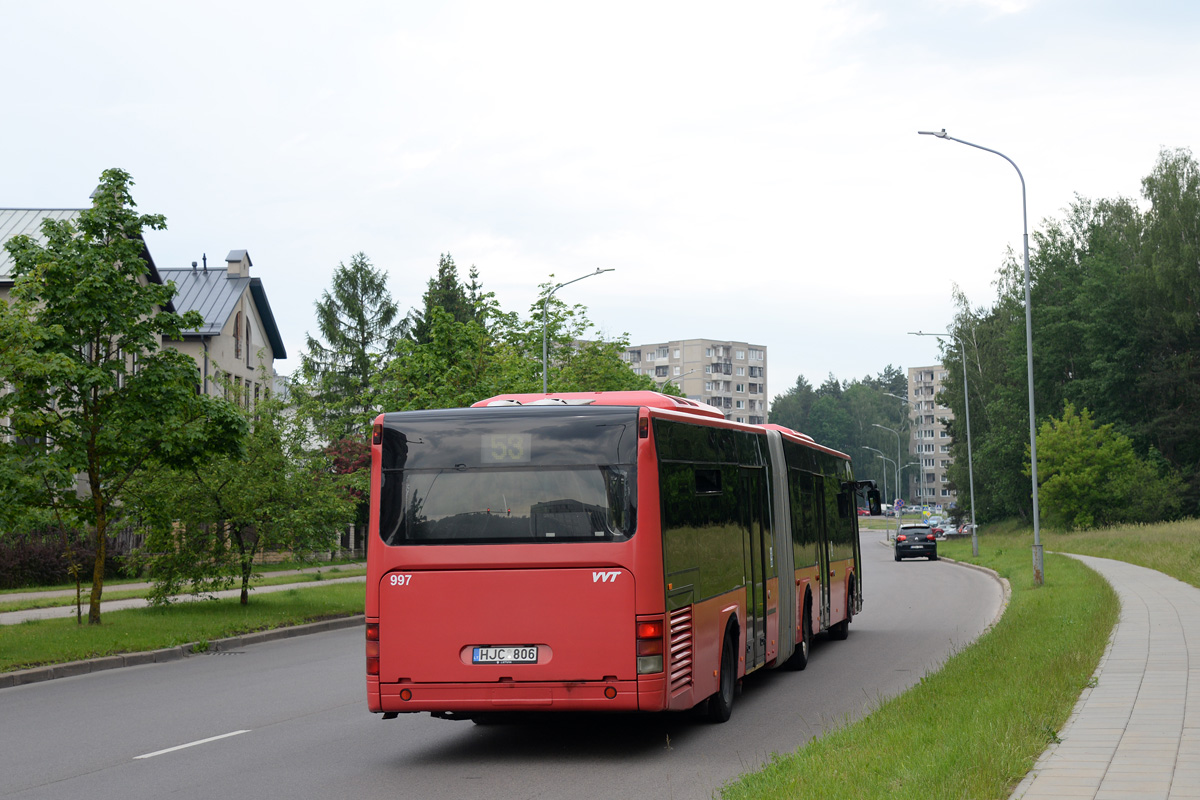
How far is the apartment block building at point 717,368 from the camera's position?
555 ft

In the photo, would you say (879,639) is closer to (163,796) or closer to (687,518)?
(687,518)

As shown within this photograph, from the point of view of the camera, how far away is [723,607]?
37.2ft

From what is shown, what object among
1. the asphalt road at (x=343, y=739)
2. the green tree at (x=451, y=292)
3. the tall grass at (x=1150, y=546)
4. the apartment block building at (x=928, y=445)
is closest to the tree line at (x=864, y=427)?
the apartment block building at (x=928, y=445)

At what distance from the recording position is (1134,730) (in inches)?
358

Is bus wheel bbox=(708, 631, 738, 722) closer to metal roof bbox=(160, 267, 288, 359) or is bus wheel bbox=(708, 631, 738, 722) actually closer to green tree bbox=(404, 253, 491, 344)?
metal roof bbox=(160, 267, 288, 359)

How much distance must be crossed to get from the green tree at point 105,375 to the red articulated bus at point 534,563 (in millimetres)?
10902

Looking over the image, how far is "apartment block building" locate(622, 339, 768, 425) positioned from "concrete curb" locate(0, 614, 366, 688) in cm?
14285

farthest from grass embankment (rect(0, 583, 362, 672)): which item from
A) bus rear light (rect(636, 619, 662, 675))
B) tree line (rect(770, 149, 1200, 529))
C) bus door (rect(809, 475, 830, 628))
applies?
tree line (rect(770, 149, 1200, 529))

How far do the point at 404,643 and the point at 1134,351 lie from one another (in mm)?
66579

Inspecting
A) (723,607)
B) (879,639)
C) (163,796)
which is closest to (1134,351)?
(879,639)

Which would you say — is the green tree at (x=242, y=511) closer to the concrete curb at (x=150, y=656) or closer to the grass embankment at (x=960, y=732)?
the concrete curb at (x=150, y=656)

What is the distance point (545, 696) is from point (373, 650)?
1.36m

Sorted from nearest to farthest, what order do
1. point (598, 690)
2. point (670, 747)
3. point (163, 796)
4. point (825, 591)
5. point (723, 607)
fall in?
point (163, 796), point (598, 690), point (670, 747), point (723, 607), point (825, 591)

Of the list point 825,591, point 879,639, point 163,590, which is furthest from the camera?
point 163,590
